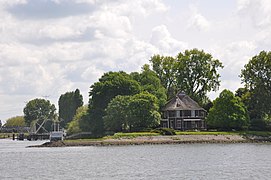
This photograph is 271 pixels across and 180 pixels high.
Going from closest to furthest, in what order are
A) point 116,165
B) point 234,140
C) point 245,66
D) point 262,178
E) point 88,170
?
point 262,178 < point 88,170 < point 116,165 < point 234,140 < point 245,66

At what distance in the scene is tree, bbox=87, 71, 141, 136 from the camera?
11838cm

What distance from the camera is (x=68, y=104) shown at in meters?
183

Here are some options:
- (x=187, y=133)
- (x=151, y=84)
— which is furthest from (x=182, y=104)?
(x=187, y=133)

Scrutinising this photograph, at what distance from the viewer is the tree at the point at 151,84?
124312 millimetres

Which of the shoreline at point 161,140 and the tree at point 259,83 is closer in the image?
the shoreline at point 161,140

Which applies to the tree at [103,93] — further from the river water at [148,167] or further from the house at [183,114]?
the river water at [148,167]

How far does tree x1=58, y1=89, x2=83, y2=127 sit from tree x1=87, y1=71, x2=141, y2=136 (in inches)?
2219

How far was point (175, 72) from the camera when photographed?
13512cm

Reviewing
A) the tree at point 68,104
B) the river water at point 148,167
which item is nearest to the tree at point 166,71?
the tree at point 68,104

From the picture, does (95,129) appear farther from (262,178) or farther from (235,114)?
(262,178)

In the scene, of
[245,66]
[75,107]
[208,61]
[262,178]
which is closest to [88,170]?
[262,178]

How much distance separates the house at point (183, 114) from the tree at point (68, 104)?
5667 cm

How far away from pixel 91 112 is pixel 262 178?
77.1 metres

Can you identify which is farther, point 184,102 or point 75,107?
point 75,107
